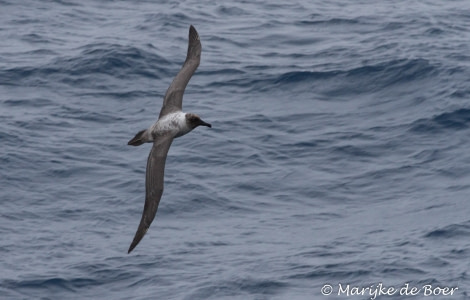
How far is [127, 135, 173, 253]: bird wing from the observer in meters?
15.6

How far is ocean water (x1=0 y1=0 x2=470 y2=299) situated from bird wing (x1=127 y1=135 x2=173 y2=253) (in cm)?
327

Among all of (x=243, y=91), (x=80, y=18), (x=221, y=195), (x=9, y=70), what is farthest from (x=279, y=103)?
(x=80, y=18)

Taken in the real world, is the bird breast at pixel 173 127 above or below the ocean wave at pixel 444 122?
above

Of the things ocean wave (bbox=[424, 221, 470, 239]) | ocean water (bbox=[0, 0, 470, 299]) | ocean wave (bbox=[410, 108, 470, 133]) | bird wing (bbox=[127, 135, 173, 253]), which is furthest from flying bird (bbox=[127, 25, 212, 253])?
ocean wave (bbox=[410, 108, 470, 133])

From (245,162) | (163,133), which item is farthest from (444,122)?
(163,133)

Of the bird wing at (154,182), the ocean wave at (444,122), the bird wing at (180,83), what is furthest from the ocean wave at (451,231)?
the bird wing at (154,182)

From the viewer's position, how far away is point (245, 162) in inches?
900

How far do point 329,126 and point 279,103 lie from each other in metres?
1.60

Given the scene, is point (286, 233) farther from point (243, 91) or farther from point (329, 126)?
point (243, 91)

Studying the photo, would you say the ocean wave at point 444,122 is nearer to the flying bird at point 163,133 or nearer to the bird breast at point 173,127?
the flying bird at point 163,133

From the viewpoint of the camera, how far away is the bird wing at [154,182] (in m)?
15.6

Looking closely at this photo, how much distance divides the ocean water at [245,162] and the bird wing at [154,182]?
327cm

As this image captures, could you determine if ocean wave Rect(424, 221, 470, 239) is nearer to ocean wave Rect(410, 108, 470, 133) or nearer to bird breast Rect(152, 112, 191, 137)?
ocean wave Rect(410, 108, 470, 133)

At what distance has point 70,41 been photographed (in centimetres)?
2912
